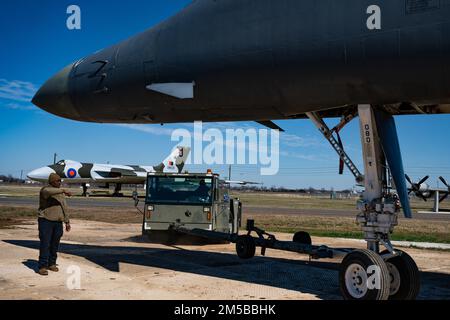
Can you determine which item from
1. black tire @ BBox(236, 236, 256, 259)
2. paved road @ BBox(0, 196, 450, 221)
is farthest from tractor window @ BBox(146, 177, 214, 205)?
paved road @ BBox(0, 196, 450, 221)

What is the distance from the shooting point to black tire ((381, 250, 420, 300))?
6133 millimetres

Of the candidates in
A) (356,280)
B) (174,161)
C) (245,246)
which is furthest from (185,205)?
(174,161)

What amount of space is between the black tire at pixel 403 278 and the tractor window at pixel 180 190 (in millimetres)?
6274

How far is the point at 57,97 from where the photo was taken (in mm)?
8484

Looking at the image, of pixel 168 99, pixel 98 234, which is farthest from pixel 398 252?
pixel 98 234

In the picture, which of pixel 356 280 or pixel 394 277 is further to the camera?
pixel 394 277

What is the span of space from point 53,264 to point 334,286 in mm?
4762

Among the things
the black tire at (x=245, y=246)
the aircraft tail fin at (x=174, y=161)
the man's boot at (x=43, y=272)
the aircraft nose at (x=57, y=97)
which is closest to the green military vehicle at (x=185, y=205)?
the black tire at (x=245, y=246)

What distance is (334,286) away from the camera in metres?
7.52

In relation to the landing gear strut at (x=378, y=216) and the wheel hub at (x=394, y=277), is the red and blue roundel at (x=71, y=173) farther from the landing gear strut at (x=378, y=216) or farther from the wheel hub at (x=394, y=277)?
the wheel hub at (x=394, y=277)

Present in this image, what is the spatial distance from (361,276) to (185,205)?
6649 mm

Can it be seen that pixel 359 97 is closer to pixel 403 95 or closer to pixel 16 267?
pixel 403 95

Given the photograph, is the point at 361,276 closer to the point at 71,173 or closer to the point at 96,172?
the point at 71,173

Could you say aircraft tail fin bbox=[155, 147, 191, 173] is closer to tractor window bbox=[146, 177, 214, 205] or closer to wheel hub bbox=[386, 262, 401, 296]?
tractor window bbox=[146, 177, 214, 205]
